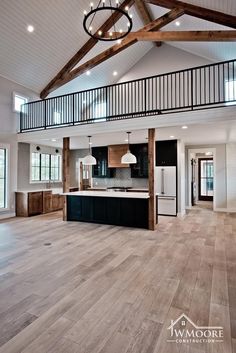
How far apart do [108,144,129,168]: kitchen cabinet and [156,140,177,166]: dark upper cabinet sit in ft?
4.37

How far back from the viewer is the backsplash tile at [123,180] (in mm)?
8969

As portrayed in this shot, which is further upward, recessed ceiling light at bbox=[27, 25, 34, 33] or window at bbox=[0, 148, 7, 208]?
recessed ceiling light at bbox=[27, 25, 34, 33]

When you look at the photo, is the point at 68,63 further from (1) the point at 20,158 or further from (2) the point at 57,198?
(2) the point at 57,198

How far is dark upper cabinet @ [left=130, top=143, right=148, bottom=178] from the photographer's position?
8.46 metres

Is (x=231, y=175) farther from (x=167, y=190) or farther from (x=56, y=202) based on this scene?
(x=56, y=202)

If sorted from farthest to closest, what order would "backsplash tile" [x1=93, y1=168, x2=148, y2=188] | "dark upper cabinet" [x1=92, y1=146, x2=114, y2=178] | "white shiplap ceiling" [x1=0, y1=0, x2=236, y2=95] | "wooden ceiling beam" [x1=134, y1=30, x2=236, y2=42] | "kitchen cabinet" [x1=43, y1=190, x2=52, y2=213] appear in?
"dark upper cabinet" [x1=92, y1=146, x2=114, y2=178], "backsplash tile" [x1=93, y1=168, x2=148, y2=188], "kitchen cabinet" [x1=43, y1=190, x2=52, y2=213], "wooden ceiling beam" [x1=134, y1=30, x2=236, y2=42], "white shiplap ceiling" [x1=0, y1=0, x2=236, y2=95]

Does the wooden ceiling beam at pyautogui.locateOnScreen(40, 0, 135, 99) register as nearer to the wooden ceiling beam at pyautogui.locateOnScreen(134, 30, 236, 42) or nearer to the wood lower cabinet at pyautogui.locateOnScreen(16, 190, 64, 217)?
the wooden ceiling beam at pyautogui.locateOnScreen(134, 30, 236, 42)

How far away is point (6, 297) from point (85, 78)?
8.12 m

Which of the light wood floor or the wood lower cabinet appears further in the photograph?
the wood lower cabinet

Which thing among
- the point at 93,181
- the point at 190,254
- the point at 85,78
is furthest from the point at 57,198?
the point at 190,254

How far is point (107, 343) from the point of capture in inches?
72.0

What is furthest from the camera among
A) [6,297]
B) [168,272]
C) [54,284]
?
[168,272]

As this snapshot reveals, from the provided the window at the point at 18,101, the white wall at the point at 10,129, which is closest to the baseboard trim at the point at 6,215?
the white wall at the point at 10,129

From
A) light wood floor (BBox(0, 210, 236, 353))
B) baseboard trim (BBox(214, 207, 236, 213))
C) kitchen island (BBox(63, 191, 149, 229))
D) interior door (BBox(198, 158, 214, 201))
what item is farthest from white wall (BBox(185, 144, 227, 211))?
kitchen island (BBox(63, 191, 149, 229))
